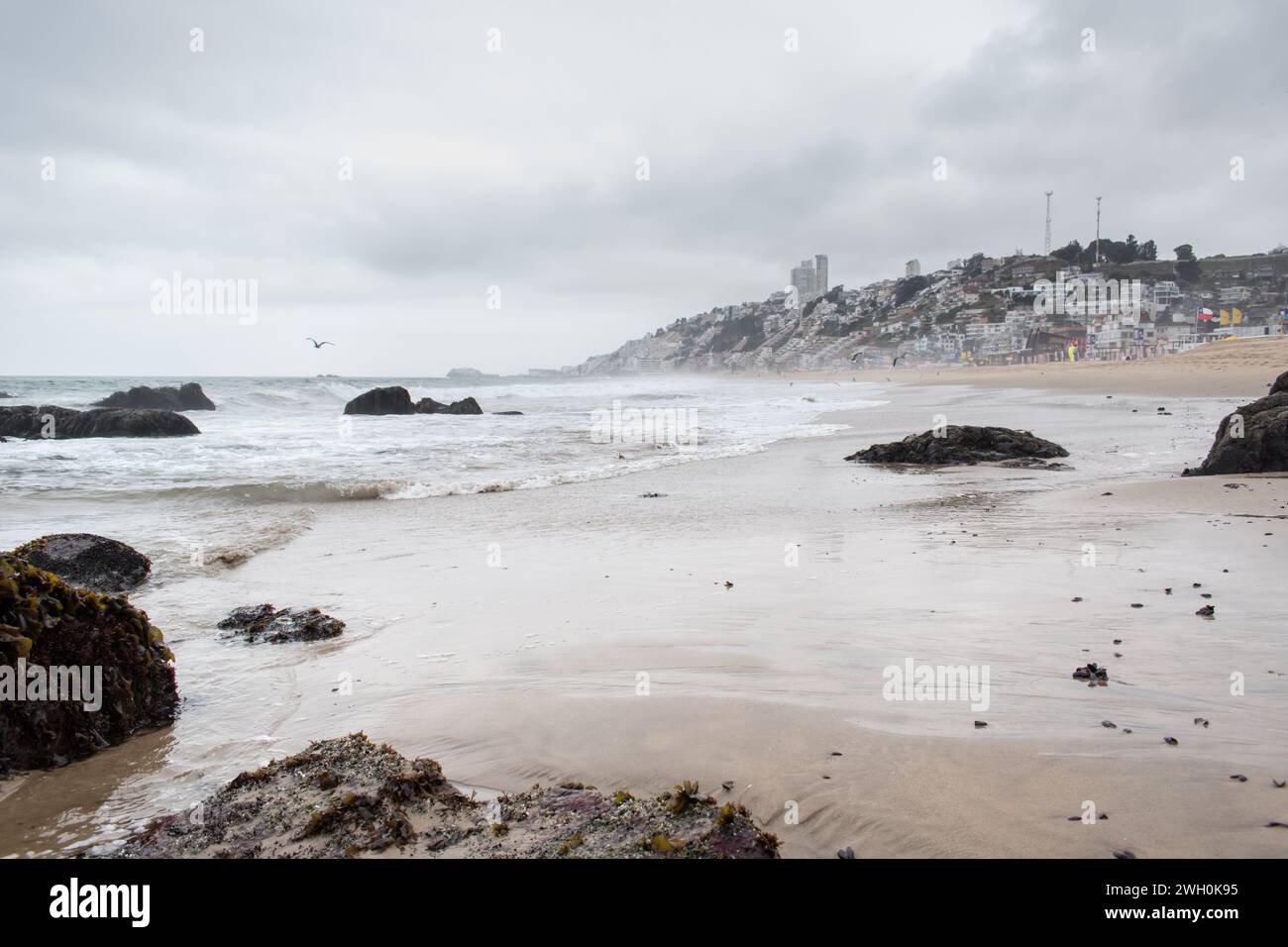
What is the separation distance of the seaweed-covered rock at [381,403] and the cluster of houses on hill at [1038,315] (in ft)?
287

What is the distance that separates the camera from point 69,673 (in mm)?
3428

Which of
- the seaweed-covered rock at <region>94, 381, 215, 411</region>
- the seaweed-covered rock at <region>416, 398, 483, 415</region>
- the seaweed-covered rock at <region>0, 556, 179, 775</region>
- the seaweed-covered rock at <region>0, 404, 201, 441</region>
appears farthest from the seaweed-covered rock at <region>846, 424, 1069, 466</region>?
the seaweed-covered rock at <region>94, 381, 215, 411</region>

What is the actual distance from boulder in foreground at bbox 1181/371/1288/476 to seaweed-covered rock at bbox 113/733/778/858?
10.5 metres

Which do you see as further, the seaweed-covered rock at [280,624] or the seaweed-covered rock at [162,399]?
the seaweed-covered rock at [162,399]

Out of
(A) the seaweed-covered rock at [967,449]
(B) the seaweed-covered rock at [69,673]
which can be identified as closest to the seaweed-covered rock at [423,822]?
(B) the seaweed-covered rock at [69,673]

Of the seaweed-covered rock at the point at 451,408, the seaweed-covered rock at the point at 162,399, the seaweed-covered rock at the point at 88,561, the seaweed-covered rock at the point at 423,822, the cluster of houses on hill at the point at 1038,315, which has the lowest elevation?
the seaweed-covered rock at the point at 423,822

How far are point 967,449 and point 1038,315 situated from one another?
13100 centimetres

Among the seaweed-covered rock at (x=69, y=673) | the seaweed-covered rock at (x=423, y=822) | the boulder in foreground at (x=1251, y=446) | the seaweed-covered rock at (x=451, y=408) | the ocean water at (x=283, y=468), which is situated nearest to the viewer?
the seaweed-covered rock at (x=423, y=822)

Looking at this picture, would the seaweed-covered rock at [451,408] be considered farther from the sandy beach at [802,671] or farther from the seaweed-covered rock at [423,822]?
the seaweed-covered rock at [423,822]

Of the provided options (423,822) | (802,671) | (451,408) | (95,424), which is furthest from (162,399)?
(423,822)

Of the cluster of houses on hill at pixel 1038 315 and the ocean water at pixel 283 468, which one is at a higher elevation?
the cluster of houses on hill at pixel 1038 315

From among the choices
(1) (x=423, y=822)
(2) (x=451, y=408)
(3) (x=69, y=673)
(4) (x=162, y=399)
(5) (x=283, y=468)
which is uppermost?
(4) (x=162, y=399)

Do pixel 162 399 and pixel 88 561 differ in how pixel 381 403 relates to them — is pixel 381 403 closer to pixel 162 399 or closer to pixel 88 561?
pixel 162 399

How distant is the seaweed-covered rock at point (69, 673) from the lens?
3.12m
